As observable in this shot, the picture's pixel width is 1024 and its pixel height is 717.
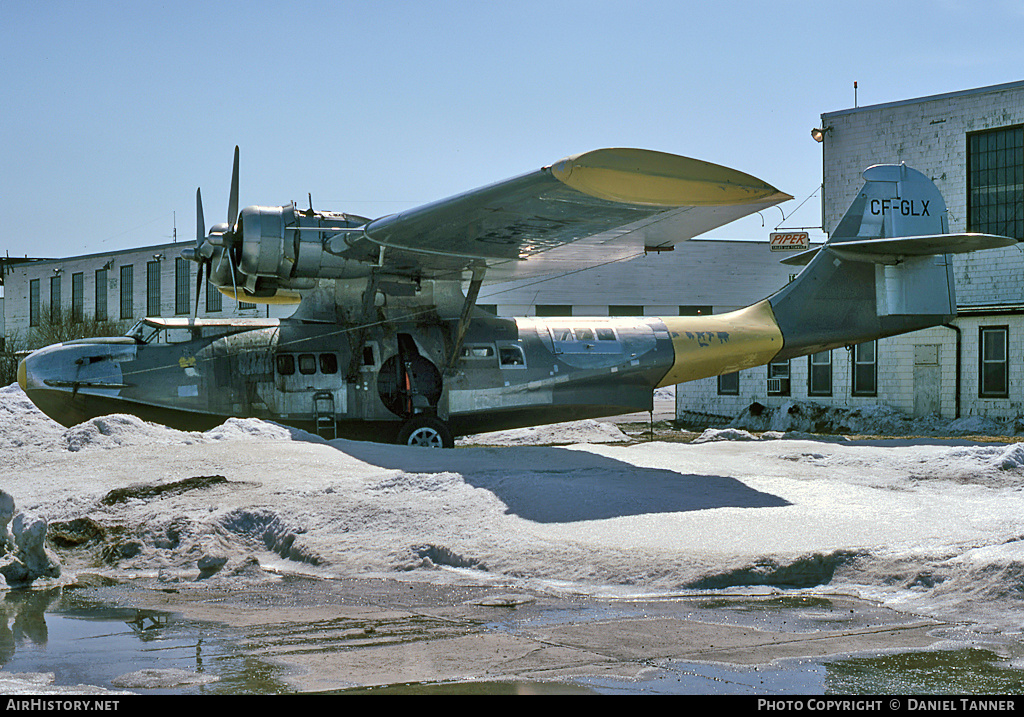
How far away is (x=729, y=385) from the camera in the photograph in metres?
28.7

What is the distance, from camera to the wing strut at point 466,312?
15.4 metres

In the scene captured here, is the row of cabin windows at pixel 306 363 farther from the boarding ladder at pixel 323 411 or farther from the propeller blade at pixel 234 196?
the propeller blade at pixel 234 196

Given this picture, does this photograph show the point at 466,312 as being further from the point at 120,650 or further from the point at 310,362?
the point at 120,650

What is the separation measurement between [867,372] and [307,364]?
16072mm

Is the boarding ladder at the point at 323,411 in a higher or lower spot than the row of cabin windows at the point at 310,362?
lower

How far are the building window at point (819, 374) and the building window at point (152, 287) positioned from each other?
29848mm

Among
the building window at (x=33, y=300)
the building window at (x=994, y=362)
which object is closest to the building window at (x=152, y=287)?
the building window at (x=33, y=300)

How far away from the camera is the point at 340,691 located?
4562 millimetres

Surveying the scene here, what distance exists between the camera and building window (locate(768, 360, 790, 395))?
27.5 meters

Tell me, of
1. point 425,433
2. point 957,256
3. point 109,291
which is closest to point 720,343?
point 425,433

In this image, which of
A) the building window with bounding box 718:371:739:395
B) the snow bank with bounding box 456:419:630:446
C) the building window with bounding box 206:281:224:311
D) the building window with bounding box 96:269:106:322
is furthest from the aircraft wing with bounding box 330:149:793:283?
the building window with bounding box 96:269:106:322

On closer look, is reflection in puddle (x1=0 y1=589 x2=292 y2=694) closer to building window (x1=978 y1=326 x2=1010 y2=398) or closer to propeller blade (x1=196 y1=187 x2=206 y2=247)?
propeller blade (x1=196 y1=187 x2=206 y2=247)

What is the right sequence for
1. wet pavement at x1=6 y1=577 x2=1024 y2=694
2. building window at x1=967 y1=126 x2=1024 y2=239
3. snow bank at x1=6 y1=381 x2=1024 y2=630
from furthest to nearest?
building window at x1=967 y1=126 x2=1024 y2=239, snow bank at x1=6 y1=381 x2=1024 y2=630, wet pavement at x1=6 y1=577 x2=1024 y2=694

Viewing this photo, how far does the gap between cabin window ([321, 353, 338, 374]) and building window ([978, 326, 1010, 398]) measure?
53.2 feet
